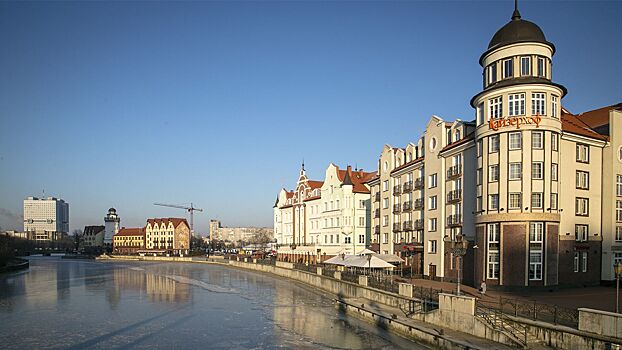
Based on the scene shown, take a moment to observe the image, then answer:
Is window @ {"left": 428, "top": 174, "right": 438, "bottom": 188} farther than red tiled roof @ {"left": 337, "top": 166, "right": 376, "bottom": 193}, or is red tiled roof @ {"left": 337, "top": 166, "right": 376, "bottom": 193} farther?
red tiled roof @ {"left": 337, "top": 166, "right": 376, "bottom": 193}

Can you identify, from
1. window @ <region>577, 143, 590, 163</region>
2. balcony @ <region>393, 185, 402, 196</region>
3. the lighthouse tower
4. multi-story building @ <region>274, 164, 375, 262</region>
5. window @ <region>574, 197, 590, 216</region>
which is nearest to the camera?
window @ <region>574, 197, 590, 216</region>

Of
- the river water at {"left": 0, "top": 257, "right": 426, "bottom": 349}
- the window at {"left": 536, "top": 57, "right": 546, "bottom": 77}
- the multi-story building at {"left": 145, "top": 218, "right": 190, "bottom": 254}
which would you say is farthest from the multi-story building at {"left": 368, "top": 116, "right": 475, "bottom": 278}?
the multi-story building at {"left": 145, "top": 218, "right": 190, "bottom": 254}

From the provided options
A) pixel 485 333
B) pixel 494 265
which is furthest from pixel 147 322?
pixel 494 265

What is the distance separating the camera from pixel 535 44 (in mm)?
35000

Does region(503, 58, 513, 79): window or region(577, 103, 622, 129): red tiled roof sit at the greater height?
region(503, 58, 513, 79): window

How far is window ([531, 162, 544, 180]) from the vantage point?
34222 mm

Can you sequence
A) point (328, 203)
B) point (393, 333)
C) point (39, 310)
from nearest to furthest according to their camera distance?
point (393, 333), point (39, 310), point (328, 203)

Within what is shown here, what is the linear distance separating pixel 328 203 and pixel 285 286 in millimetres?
20885

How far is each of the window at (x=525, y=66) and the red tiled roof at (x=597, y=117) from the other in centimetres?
1165

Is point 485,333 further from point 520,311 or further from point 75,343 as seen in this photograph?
point 75,343

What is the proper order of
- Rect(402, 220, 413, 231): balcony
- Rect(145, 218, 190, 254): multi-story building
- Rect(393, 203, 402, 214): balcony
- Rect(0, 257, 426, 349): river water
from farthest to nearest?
Rect(145, 218, 190, 254): multi-story building, Rect(393, 203, 402, 214): balcony, Rect(402, 220, 413, 231): balcony, Rect(0, 257, 426, 349): river water

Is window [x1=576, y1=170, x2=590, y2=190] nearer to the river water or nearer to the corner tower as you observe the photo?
the corner tower

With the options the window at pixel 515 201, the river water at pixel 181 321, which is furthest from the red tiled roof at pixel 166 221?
the window at pixel 515 201

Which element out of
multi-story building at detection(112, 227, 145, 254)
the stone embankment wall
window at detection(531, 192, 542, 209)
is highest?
window at detection(531, 192, 542, 209)
